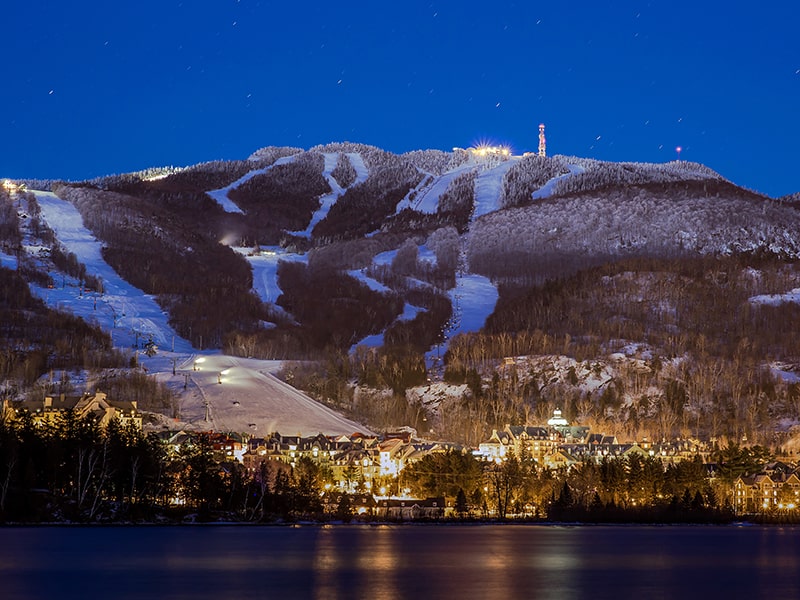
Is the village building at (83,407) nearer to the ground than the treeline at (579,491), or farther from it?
farther from it

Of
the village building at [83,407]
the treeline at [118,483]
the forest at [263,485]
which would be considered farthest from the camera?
the village building at [83,407]

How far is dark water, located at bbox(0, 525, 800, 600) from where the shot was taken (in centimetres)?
6944

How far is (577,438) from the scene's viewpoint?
183 m

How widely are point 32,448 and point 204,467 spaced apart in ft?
48.0

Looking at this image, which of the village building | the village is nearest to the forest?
the village

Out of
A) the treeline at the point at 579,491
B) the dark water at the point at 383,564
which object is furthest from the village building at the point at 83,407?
the dark water at the point at 383,564

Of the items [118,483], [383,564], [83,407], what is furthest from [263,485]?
[83,407]

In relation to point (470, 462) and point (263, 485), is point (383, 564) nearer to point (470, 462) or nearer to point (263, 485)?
point (263, 485)

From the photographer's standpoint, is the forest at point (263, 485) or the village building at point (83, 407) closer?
the forest at point (263, 485)

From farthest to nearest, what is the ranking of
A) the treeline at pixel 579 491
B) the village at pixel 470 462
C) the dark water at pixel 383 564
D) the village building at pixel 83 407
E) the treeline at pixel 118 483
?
1. the village building at pixel 83 407
2. the village at pixel 470 462
3. the treeline at pixel 579 491
4. the treeline at pixel 118 483
5. the dark water at pixel 383 564

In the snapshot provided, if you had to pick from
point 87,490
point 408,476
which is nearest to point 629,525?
point 408,476

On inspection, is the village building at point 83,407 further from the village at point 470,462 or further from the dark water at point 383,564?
the dark water at point 383,564

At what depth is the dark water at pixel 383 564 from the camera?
6944 cm

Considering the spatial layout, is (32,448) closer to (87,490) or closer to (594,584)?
(87,490)
